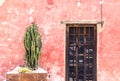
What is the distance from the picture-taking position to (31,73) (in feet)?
36.5

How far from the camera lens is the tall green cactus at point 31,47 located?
11.4 meters

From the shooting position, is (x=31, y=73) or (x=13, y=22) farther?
(x=13, y=22)

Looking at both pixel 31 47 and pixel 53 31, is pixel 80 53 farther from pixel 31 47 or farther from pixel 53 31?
pixel 31 47

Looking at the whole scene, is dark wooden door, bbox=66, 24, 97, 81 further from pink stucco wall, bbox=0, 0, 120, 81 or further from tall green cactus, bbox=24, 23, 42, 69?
tall green cactus, bbox=24, 23, 42, 69

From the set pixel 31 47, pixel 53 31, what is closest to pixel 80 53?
pixel 53 31

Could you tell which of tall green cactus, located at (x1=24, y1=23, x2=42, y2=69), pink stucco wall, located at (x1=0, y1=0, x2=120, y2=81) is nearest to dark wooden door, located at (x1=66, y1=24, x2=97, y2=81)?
pink stucco wall, located at (x1=0, y1=0, x2=120, y2=81)

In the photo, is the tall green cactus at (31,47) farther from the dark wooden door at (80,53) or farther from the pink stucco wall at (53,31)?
the dark wooden door at (80,53)

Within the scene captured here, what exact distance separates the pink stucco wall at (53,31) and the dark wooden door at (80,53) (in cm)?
19

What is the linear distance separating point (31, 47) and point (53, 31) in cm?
93

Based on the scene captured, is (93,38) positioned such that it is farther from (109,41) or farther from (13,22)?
(13,22)

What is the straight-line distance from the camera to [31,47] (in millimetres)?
11320

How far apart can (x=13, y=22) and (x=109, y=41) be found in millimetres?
2852

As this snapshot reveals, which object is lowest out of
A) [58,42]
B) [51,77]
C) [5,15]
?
[51,77]

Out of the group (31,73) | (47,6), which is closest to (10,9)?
(47,6)
